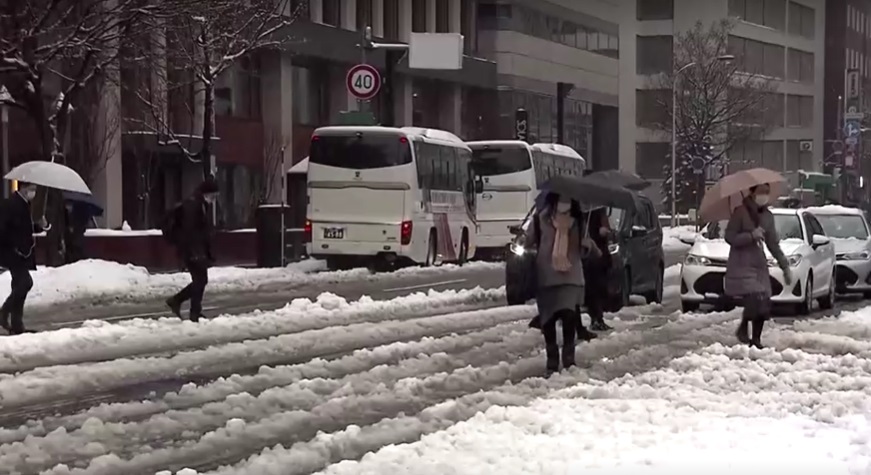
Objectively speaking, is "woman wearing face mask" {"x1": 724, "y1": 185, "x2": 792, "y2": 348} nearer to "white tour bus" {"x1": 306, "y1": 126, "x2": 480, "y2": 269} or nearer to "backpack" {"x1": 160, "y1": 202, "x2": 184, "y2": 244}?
"backpack" {"x1": 160, "y1": 202, "x2": 184, "y2": 244}

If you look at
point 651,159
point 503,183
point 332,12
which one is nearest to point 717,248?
point 503,183

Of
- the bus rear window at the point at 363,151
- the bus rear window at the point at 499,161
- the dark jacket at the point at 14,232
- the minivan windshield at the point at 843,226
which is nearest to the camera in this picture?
the dark jacket at the point at 14,232

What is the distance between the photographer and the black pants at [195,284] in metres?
17.5

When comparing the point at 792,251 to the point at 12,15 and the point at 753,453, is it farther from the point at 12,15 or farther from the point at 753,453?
the point at 12,15

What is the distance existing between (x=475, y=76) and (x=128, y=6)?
133ft

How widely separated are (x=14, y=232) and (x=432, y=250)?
18.0 metres

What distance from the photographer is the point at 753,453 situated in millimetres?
8508

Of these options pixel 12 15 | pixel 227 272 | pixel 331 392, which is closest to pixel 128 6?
pixel 12 15

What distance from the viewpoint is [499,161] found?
39.9 metres

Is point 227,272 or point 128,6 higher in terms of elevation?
point 128,6

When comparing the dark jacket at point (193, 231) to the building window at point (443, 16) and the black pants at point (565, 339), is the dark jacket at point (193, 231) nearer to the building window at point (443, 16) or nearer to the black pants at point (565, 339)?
the black pants at point (565, 339)

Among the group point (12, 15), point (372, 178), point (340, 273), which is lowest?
point (340, 273)

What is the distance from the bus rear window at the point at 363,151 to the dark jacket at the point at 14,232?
49.7 ft

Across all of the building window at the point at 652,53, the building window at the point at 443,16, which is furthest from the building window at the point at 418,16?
the building window at the point at 652,53
